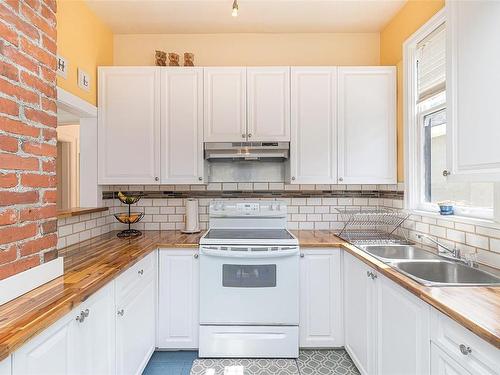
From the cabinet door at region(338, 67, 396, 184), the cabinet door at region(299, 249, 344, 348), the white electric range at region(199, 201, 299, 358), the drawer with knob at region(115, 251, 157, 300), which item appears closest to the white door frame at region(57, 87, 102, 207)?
the drawer with knob at region(115, 251, 157, 300)

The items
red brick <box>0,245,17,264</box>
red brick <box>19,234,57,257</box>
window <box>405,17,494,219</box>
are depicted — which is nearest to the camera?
red brick <box>0,245,17,264</box>

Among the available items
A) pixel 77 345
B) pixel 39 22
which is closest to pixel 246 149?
pixel 39 22

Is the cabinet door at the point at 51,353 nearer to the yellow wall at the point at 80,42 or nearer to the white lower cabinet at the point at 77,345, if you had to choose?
the white lower cabinet at the point at 77,345

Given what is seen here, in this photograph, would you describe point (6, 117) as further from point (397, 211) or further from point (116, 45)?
point (397, 211)

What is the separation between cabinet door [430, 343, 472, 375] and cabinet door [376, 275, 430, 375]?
4 centimetres

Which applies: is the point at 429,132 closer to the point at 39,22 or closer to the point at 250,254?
the point at 250,254

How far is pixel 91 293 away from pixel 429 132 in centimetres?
247

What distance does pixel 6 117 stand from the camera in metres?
1.21

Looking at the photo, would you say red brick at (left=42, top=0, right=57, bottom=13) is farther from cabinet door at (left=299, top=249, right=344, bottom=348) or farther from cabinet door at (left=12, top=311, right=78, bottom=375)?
cabinet door at (left=299, top=249, right=344, bottom=348)

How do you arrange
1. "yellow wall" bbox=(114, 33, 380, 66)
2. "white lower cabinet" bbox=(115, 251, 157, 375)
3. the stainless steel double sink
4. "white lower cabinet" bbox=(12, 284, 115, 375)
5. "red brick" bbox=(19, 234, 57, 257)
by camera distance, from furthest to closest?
"yellow wall" bbox=(114, 33, 380, 66) < "white lower cabinet" bbox=(115, 251, 157, 375) < the stainless steel double sink < "red brick" bbox=(19, 234, 57, 257) < "white lower cabinet" bbox=(12, 284, 115, 375)

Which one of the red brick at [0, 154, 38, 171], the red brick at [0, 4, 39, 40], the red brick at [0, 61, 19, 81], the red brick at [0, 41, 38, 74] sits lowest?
the red brick at [0, 154, 38, 171]

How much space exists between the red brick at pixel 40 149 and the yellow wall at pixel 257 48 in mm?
1836

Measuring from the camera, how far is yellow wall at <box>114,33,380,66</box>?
3.00 meters

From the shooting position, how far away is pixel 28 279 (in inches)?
51.5
